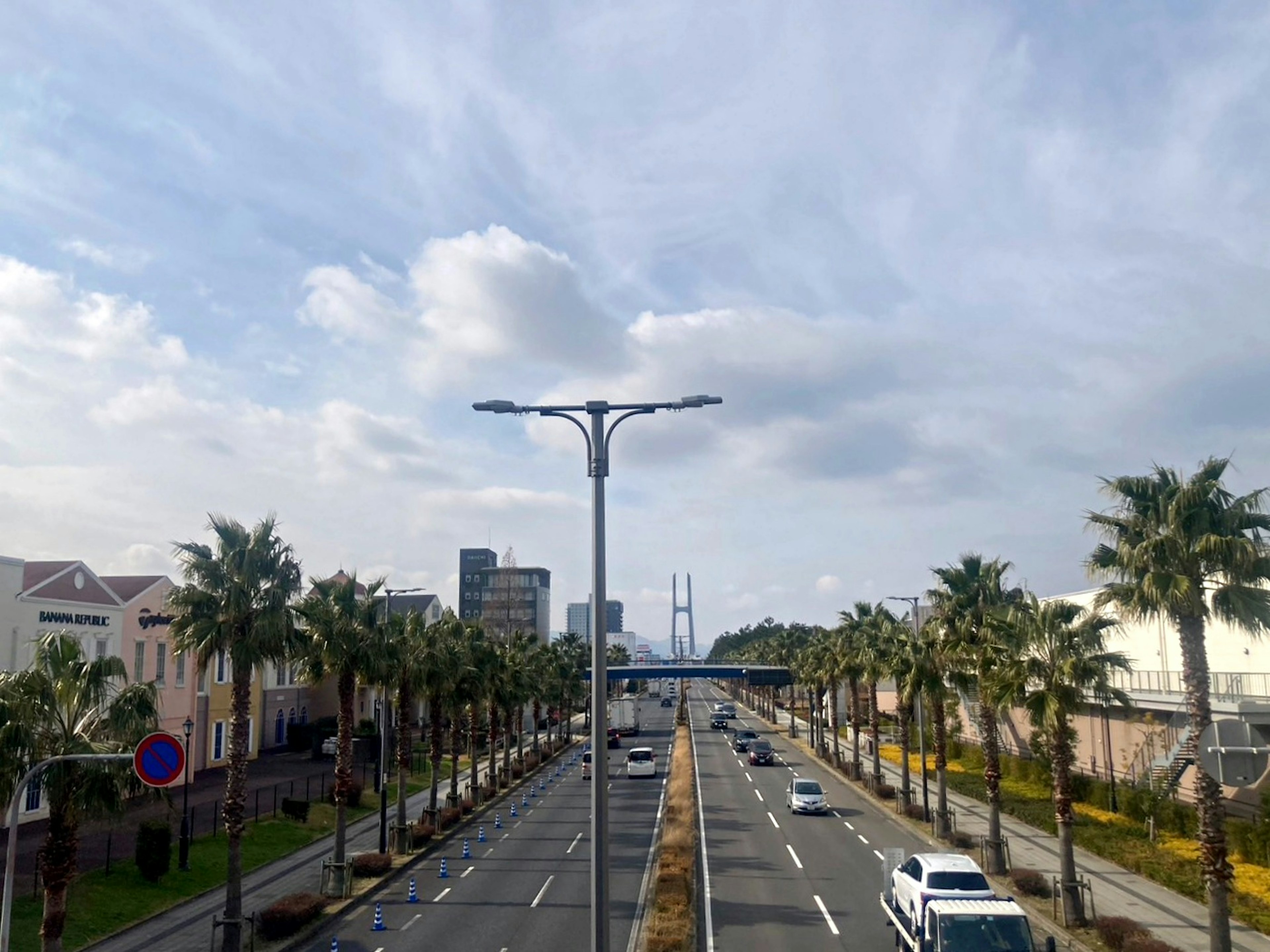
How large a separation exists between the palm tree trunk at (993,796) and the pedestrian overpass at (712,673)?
72.1m

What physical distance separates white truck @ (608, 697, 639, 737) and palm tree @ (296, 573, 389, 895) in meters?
64.7

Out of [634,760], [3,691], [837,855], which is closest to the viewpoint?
[3,691]

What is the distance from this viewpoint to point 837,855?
35.9 m


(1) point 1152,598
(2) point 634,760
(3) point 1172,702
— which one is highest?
(1) point 1152,598

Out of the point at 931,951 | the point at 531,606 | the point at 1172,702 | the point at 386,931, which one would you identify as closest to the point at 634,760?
the point at 1172,702

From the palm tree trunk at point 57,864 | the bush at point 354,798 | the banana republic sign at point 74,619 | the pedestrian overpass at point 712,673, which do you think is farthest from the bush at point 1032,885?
the pedestrian overpass at point 712,673

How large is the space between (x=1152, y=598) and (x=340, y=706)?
76.3 ft

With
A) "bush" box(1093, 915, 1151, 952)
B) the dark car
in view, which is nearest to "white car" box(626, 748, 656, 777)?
the dark car

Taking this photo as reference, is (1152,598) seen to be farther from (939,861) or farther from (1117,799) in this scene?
(1117,799)

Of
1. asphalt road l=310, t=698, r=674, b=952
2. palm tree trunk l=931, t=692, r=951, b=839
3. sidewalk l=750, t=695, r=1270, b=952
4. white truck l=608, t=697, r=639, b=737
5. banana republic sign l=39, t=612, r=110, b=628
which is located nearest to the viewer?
sidewalk l=750, t=695, r=1270, b=952

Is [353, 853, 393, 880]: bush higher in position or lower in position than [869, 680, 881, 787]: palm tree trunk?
lower

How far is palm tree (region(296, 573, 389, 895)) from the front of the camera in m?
30.9

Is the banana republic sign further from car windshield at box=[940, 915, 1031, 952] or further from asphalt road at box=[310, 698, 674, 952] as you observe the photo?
car windshield at box=[940, 915, 1031, 952]

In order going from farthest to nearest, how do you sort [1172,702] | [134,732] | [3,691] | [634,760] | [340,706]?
1. [634,760]
2. [1172,702]
3. [340,706]
4. [134,732]
5. [3,691]
